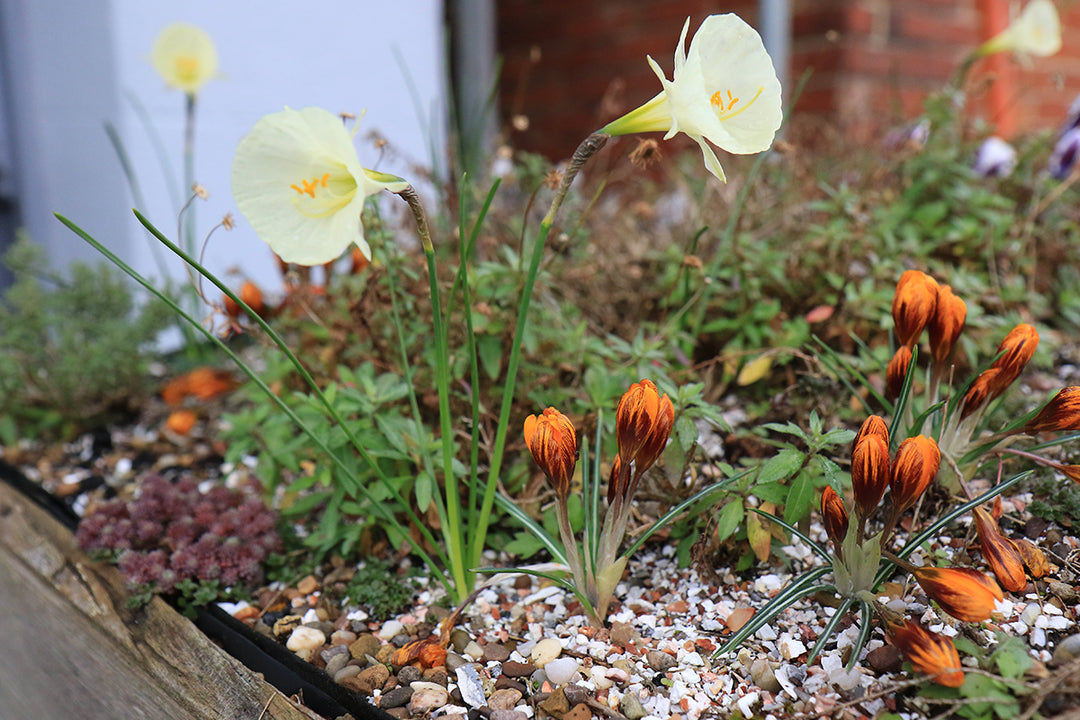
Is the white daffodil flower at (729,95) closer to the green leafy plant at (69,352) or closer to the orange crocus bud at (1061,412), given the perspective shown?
the orange crocus bud at (1061,412)

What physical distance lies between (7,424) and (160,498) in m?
0.70

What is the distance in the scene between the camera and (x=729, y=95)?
33.1 inches

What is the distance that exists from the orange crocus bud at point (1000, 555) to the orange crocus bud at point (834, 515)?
0.16 metres

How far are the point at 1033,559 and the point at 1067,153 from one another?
4.15 feet

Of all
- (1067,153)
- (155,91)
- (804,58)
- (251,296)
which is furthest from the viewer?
(804,58)

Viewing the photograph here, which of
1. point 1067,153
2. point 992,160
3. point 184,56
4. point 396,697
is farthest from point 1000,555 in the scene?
point 184,56

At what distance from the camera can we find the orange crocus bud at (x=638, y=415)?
89 cm

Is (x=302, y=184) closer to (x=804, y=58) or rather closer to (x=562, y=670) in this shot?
(x=562, y=670)

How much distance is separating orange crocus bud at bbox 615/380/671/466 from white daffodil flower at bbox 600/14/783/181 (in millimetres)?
268

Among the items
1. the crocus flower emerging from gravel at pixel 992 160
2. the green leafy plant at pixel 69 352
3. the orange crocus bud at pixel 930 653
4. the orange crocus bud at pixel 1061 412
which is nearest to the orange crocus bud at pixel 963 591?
the orange crocus bud at pixel 930 653

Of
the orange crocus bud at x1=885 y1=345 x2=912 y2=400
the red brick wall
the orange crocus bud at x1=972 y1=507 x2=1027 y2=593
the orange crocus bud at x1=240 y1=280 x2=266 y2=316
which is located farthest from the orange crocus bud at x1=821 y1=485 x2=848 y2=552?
the red brick wall

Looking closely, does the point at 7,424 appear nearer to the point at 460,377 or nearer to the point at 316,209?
the point at 460,377

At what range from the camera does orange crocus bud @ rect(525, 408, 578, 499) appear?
887 mm

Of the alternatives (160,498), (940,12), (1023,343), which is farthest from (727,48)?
(940,12)
